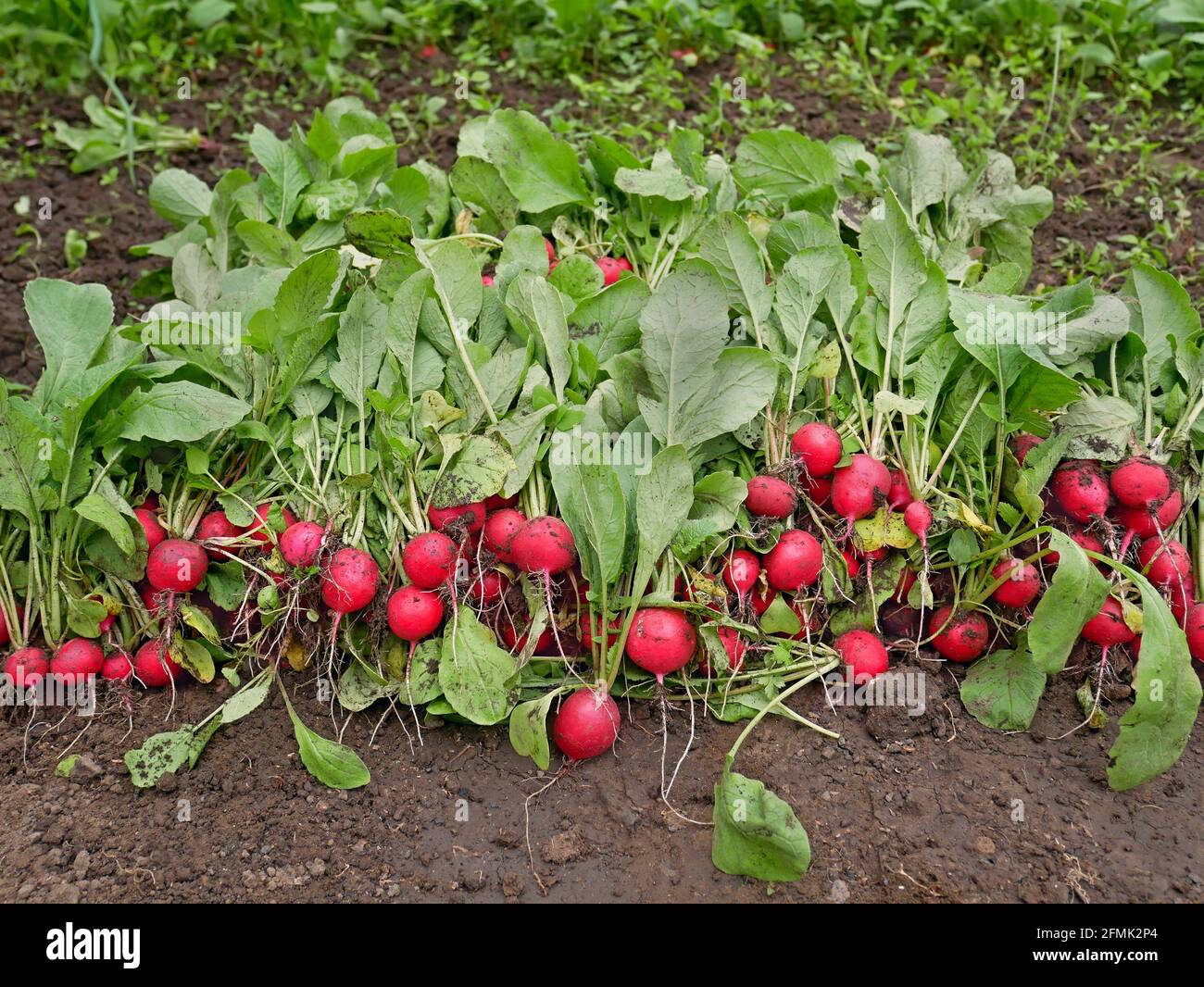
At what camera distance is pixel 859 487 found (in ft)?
9.49

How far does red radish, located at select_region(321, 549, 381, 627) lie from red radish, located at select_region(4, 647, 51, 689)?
825 millimetres

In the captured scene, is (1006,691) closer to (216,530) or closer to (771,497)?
(771,497)

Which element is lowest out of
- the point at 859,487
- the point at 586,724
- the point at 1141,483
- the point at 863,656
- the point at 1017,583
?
the point at 586,724

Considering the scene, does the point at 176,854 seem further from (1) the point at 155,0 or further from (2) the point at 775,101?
(1) the point at 155,0

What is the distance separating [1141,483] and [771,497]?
1.05m

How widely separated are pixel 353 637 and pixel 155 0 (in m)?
4.39

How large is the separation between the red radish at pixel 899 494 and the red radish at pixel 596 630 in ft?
2.96

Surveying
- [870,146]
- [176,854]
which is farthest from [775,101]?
[176,854]

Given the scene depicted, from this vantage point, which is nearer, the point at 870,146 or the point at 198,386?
the point at 198,386

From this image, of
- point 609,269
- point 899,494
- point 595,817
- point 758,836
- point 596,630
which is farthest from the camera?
point 609,269

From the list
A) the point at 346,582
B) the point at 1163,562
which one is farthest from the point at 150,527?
the point at 1163,562

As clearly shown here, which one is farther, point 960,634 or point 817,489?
point 817,489

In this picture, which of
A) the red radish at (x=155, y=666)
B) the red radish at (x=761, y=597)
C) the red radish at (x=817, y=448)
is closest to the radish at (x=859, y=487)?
the red radish at (x=817, y=448)

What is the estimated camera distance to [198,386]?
2.91 m
